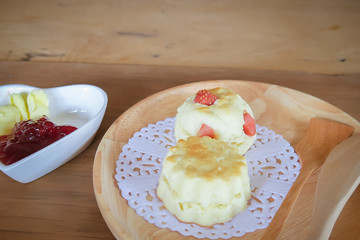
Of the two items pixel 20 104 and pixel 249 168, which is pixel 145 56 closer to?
pixel 20 104

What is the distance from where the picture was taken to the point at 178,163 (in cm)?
89

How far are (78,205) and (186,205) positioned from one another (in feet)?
1.03

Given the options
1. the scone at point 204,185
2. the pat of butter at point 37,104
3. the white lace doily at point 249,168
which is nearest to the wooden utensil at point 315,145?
the white lace doily at point 249,168

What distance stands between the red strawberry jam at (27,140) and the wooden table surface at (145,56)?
0.11m

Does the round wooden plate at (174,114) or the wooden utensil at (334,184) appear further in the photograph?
the round wooden plate at (174,114)

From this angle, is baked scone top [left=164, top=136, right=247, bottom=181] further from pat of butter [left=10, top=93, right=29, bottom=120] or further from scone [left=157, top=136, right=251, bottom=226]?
pat of butter [left=10, top=93, right=29, bottom=120]

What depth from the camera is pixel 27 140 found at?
99cm

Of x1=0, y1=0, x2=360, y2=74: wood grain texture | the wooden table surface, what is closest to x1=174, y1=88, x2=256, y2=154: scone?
the wooden table surface

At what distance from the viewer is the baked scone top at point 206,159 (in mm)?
856

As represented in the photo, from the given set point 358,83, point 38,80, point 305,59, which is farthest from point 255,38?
point 38,80

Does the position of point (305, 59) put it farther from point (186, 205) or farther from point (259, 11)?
point (186, 205)

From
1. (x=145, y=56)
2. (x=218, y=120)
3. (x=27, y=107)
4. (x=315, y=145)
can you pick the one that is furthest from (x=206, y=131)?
(x=145, y=56)

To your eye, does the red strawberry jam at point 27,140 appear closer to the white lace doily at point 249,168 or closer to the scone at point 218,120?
the white lace doily at point 249,168

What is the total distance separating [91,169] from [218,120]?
42cm
